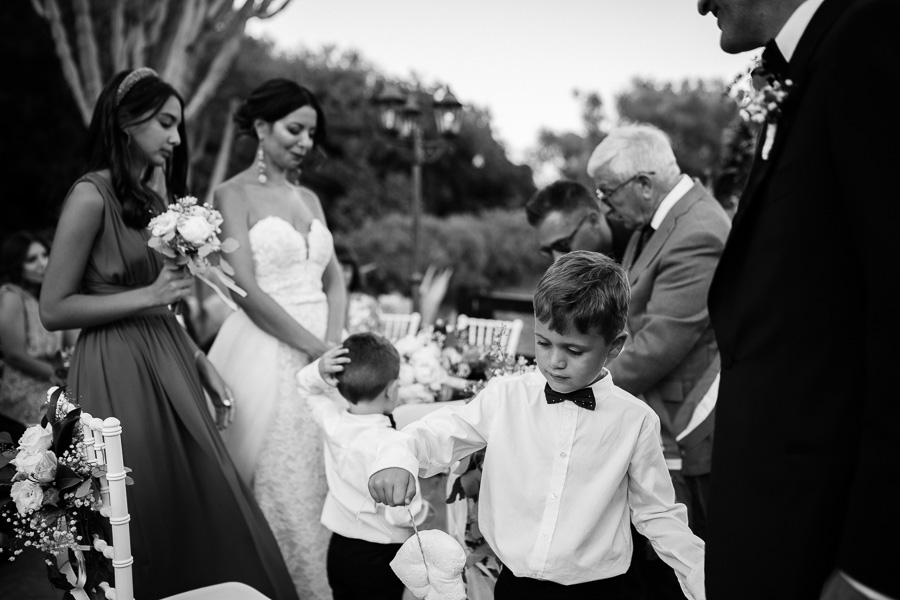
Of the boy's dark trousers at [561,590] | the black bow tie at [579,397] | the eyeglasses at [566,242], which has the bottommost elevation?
the boy's dark trousers at [561,590]

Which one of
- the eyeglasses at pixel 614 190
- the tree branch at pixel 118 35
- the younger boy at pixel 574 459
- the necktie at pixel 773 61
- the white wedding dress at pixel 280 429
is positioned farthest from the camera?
the tree branch at pixel 118 35

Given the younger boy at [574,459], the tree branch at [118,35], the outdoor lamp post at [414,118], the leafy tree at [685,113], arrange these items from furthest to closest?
the leafy tree at [685,113] < the outdoor lamp post at [414,118] < the tree branch at [118,35] < the younger boy at [574,459]

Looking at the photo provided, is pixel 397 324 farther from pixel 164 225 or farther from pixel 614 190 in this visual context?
pixel 164 225

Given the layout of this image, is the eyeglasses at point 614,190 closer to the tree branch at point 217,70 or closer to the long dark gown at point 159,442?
the long dark gown at point 159,442

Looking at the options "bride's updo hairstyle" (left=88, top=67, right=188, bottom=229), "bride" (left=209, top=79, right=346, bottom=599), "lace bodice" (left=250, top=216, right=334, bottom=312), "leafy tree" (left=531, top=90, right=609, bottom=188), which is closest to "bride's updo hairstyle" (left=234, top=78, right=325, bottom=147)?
"bride" (left=209, top=79, right=346, bottom=599)

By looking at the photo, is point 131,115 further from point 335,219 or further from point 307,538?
point 335,219

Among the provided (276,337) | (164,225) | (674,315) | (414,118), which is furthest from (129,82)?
(414,118)

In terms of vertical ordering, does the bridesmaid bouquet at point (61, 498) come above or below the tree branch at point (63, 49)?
below

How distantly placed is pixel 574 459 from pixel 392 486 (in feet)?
1.84

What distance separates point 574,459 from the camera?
2.21m

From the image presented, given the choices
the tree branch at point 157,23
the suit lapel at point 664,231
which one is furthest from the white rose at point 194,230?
the tree branch at point 157,23

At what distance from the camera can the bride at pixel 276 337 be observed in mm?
3734

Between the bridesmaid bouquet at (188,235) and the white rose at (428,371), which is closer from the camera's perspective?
the bridesmaid bouquet at (188,235)

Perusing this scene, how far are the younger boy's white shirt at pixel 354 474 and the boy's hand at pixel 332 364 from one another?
6 cm
